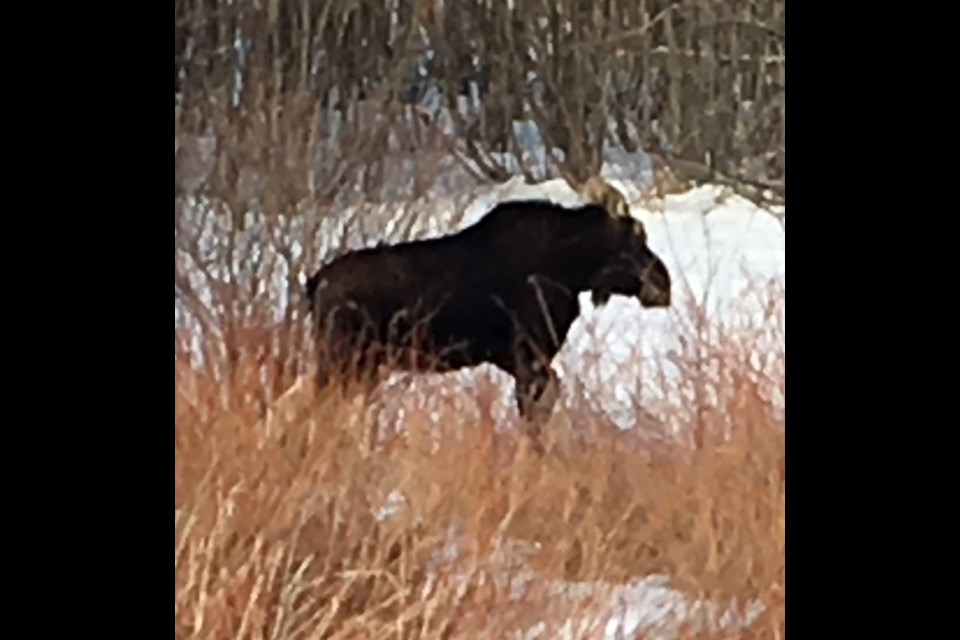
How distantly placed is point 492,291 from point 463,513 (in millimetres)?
346

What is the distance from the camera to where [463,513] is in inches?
62.6

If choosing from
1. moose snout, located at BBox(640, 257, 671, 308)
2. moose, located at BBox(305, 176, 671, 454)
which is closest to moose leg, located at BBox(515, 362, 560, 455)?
moose, located at BBox(305, 176, 671, 454)

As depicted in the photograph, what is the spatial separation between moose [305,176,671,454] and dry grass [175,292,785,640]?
0.07 m

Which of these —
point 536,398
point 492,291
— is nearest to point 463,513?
point 536,398

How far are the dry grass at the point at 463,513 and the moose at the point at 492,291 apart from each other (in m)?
0.07

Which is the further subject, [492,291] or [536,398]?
[492,291]

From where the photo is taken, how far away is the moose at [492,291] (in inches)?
65.2

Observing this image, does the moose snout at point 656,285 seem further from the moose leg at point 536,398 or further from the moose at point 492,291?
the moose leg at point 536,398

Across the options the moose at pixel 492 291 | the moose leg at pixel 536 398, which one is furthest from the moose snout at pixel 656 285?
the moose leg at pixel 536 398

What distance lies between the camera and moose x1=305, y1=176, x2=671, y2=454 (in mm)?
1657

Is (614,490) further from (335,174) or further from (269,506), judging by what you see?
(335,174)

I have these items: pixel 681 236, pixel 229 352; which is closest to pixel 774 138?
pixel 681 236

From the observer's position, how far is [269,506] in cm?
154

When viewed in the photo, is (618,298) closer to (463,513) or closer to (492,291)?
(492,291)
